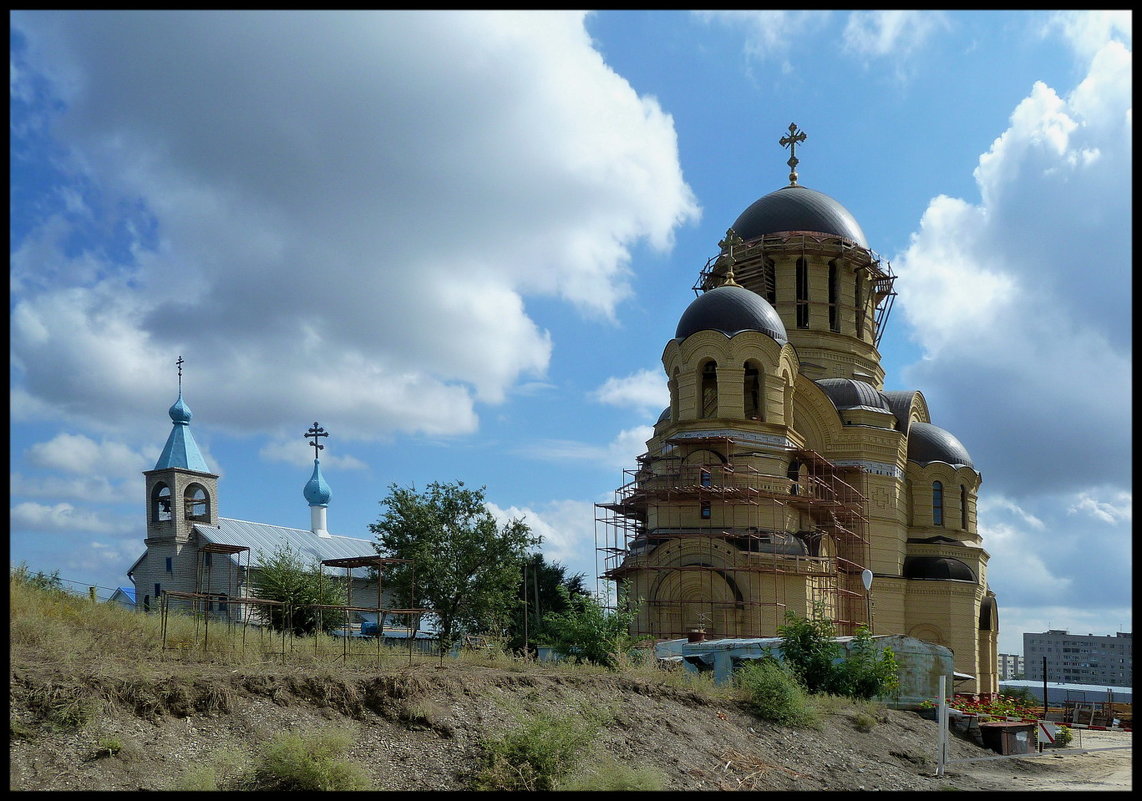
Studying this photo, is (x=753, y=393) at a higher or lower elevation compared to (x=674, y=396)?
higher

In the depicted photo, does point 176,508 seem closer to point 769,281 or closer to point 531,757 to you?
point 769,281

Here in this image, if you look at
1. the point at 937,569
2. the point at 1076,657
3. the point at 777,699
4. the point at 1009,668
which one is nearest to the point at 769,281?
the point at 937,569

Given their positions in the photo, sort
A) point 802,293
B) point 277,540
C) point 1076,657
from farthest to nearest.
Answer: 1. point 1076,657
2. point 277,540
3. point 802,293

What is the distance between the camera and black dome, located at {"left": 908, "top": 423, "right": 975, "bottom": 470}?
40.2 m

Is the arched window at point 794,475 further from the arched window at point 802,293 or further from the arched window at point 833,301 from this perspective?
the arched window at point 833,301

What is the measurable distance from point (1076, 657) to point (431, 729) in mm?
163016

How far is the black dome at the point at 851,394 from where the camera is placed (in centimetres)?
3744

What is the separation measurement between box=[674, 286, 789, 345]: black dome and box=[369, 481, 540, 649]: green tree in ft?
29.0

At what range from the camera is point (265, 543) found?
165 feet

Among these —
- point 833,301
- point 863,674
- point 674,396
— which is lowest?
point 863,674

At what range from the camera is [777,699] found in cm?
1914

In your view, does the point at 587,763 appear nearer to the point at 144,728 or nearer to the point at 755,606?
the point at 144,728

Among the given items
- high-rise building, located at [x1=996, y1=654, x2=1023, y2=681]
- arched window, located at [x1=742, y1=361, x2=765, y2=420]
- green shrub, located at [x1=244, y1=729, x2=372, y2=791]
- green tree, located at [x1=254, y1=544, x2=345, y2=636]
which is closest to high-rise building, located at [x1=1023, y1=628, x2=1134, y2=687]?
high-rise building, located at [x1=996, y1=654, x2=1023, y2=681]

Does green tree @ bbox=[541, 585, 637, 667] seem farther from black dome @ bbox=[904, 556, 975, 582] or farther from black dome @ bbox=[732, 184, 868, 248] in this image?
black dome @ bbox=[732, 184, 868, 248]
